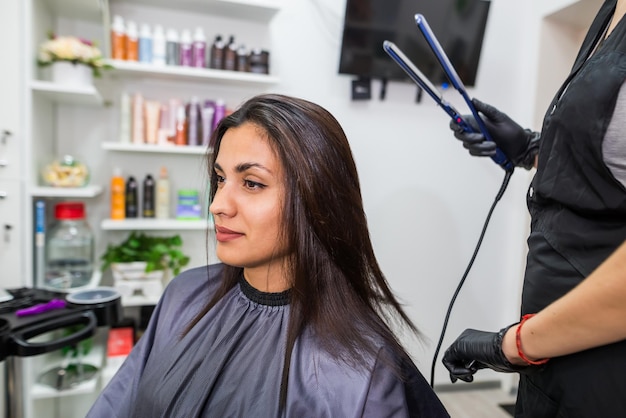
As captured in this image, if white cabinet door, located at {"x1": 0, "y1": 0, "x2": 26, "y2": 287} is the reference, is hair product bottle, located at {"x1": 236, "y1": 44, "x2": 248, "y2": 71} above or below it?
above

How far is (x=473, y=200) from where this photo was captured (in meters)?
2.62

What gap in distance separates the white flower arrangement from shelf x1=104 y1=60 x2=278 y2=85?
9 cm

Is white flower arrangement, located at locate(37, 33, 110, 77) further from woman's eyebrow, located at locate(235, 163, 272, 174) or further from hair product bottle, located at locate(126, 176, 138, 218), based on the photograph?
woman's eyebrow, located at locate(235, 163, 272, 174)

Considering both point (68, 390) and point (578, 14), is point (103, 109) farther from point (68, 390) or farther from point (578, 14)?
point (578, 14)

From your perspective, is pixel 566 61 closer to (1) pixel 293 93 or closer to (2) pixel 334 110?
(2) pixel 334 110

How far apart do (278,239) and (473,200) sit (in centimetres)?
203

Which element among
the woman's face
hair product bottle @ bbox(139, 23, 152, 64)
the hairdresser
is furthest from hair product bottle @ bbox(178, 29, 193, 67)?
the hairdresser

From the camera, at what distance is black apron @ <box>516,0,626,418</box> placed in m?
0.68

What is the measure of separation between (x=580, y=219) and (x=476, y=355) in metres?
0.33

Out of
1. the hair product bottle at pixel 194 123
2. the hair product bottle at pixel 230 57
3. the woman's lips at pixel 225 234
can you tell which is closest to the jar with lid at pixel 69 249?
the hair product bottle at pixel 194 123

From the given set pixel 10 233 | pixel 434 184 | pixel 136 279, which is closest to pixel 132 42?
pixel 10 233

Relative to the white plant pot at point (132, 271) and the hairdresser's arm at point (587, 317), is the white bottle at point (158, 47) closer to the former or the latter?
the white plant pot at point (132, 271)

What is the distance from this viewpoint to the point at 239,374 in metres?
0.90

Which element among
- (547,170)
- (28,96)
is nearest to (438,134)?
(547,170)
